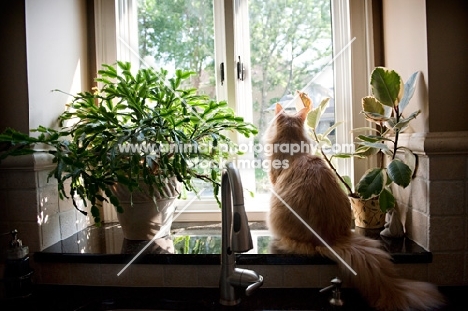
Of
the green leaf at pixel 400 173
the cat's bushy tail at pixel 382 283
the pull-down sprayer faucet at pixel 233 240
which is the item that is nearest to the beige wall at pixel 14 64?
the pull-down sprayer faucet at pixel 233 240

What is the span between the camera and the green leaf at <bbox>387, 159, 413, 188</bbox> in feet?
2.95

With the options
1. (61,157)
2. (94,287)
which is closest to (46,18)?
(61,157)

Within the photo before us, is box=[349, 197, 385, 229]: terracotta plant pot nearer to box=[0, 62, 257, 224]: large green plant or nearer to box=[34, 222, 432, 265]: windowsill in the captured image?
box=[34, 222, 432, 265]: windowsill

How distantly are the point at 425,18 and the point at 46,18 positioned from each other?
1249mm

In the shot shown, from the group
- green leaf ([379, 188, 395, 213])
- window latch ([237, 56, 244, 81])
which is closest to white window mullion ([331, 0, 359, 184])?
green leaf ([379, 188, 395, 213])

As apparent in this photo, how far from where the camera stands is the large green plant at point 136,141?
34.5 inches

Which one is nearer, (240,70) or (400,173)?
(400,173)

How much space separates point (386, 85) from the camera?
38.2 inches

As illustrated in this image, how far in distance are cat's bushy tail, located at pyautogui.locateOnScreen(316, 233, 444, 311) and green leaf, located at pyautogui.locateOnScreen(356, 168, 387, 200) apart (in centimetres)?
16

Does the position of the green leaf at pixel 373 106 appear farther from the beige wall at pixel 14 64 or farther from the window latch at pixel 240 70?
the beige wall at pixel 14 64

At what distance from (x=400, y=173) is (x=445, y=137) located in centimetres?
16

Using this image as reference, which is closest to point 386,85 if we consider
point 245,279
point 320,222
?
point 320,222

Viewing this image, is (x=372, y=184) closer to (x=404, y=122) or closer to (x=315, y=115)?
(x=404, y=122)

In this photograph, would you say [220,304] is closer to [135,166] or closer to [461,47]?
[135,166]
